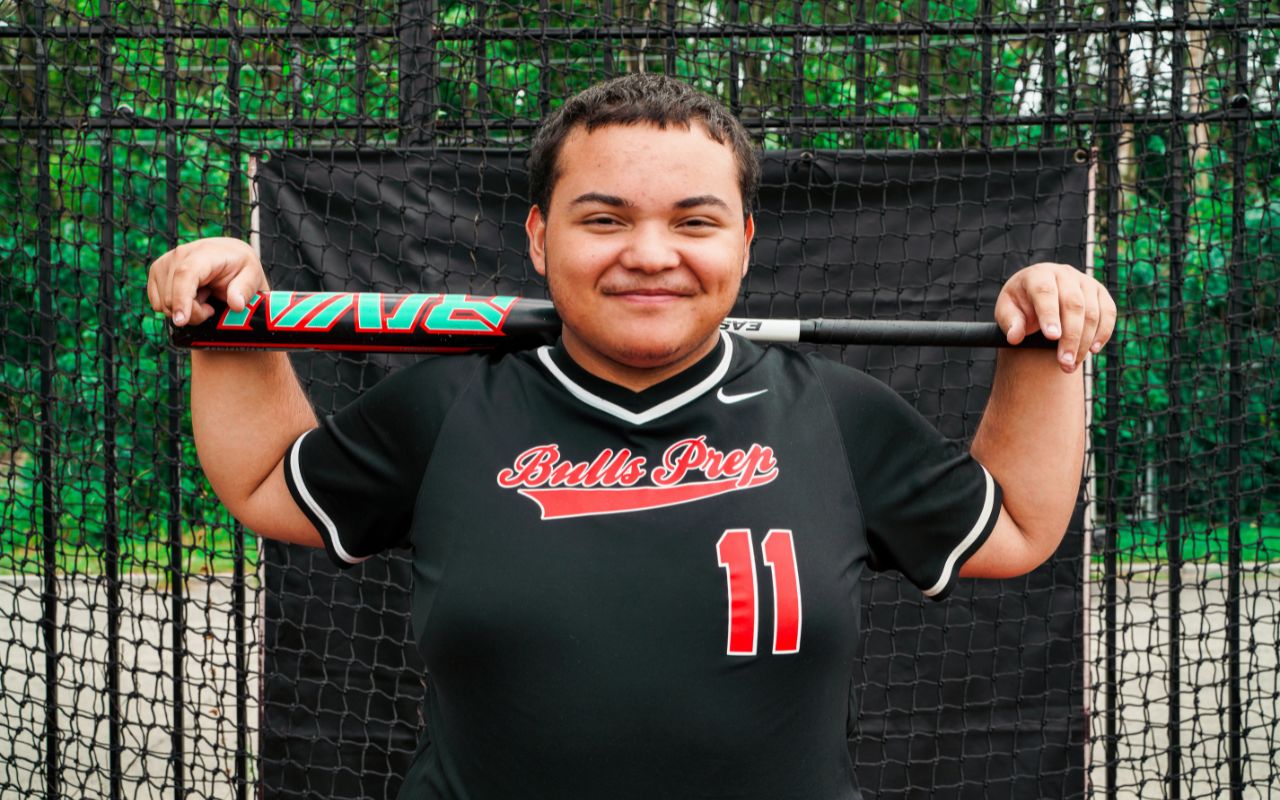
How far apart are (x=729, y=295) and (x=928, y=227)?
5.74 feet

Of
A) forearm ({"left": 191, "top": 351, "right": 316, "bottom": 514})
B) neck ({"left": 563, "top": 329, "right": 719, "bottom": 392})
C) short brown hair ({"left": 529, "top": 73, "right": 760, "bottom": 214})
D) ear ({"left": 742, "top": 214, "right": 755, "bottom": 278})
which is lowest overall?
forearm ({"left": 191, "top": 351, "right": 316, "bottom": 514})

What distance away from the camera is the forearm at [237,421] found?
5.08 feet

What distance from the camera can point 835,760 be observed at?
4.61ft

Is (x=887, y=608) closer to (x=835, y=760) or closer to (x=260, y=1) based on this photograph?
(x=835, y=760)

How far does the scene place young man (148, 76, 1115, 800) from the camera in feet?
4.27

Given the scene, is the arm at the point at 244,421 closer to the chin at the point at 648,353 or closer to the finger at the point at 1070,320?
the chin at the point at 648,353

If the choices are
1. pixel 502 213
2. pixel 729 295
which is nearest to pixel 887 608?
pixel 502 213

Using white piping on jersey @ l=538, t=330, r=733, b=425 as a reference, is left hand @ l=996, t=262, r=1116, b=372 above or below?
above

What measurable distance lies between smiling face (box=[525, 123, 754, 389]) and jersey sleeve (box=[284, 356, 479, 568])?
250mm

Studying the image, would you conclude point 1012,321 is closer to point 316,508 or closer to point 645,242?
point 645,242

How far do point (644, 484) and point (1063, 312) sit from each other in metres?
0.65

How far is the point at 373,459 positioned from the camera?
148 centimetres

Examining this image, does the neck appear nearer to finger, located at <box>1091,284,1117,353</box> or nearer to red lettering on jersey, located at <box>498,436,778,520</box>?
red lettering on jersey, located at <box>498,436,778,520</box>

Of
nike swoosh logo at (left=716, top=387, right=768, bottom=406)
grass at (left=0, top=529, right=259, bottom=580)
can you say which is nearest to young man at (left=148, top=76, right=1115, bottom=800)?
nike swoosh logo at (left=716, top=387, right=768, bottom=406)
